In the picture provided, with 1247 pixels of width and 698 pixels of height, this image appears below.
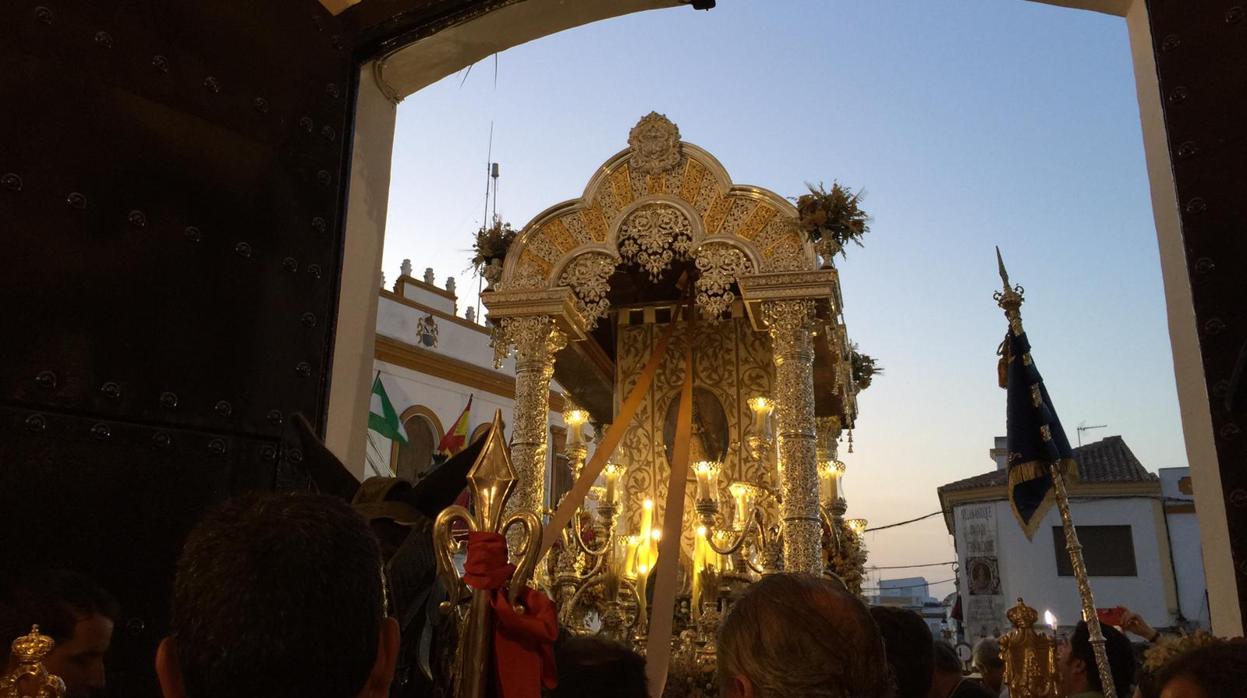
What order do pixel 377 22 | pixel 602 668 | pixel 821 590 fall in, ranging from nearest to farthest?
pixel 821 590 → pixel 602 668 → pixel 377 22

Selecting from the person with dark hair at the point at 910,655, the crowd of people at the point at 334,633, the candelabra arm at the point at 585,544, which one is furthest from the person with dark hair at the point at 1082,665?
the candelabra arm at the point at 585,544

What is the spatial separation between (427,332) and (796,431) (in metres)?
12.9

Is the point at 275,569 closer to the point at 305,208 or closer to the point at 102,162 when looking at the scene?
the point at 102,162

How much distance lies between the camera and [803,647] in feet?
4.75

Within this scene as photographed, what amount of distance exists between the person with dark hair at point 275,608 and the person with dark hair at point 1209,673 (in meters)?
1.46

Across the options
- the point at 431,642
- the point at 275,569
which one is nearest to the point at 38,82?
the point at 431,642

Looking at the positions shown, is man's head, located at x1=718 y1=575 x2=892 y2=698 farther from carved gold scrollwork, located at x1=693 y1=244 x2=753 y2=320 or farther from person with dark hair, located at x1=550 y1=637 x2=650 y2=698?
carved gold scrollwork, located at x1=693 y1=244 x2=753 y2=320

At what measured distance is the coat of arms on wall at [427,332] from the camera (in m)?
18.0

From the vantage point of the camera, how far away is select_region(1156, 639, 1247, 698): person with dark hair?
60.6 inches

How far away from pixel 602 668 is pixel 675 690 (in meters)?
4.46

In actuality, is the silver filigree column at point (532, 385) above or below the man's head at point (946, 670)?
above

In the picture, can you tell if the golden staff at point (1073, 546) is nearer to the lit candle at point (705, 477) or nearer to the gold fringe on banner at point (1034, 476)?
the gold fringe on banner at point (1034, 476)

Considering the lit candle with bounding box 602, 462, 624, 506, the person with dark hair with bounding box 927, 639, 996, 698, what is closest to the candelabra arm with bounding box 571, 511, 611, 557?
the lit candle with bounding box 602, 462, 624, 506

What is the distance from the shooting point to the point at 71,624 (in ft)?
6.15
